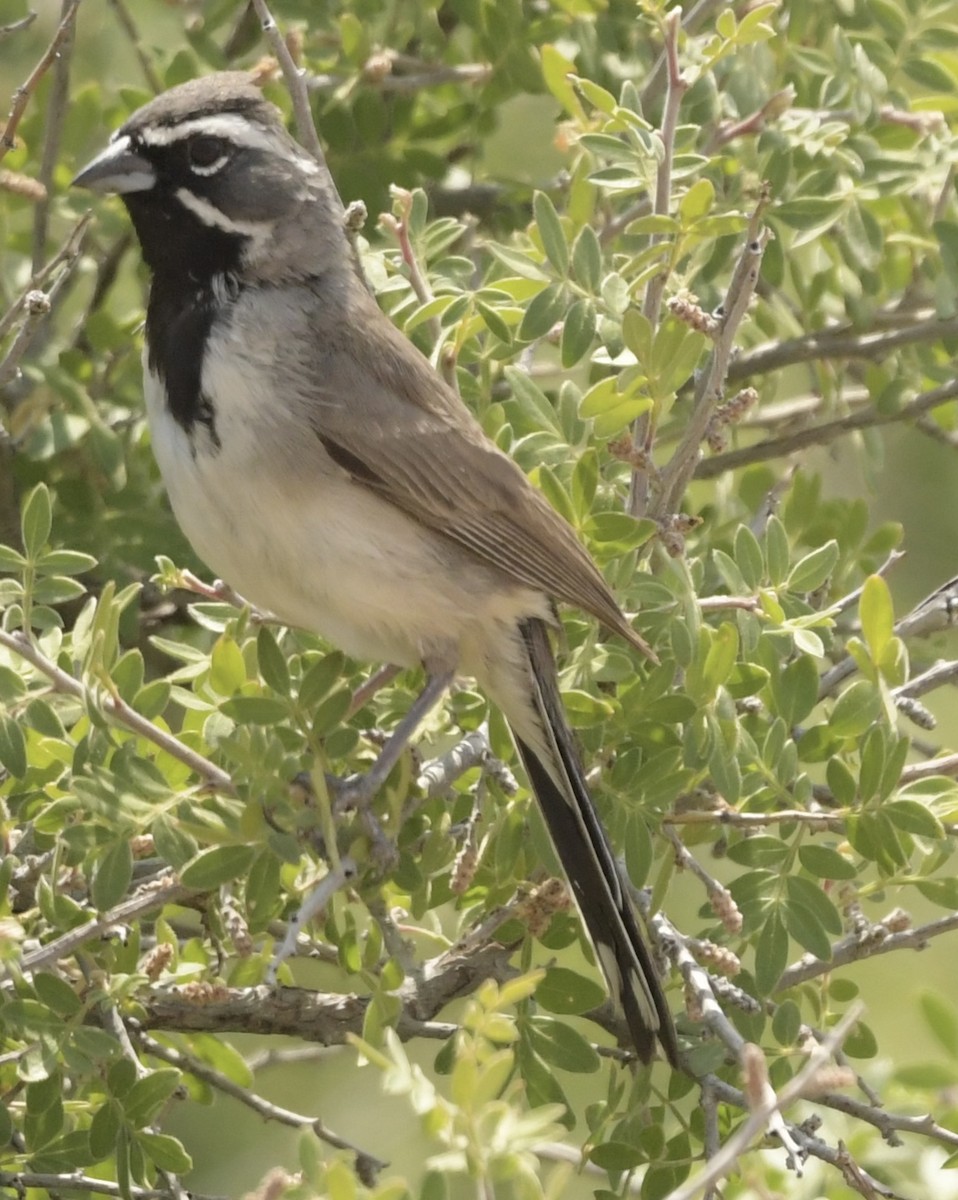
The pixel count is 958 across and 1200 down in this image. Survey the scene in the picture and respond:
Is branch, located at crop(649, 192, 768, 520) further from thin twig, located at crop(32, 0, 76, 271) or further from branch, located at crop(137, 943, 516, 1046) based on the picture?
thin twig, located at crop(32, 0, 76, 271)

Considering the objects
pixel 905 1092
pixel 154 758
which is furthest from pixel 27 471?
pixel 905 1092

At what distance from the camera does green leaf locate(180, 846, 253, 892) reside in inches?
97.5

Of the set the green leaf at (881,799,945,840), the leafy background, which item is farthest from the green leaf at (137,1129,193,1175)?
the green leaf at (881,799,945,840)

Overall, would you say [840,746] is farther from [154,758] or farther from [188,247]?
[188,247]

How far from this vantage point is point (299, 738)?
8.87 feet

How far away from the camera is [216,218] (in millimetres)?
3455

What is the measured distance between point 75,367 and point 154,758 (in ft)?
4.01

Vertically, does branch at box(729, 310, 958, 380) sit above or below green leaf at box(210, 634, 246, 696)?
above

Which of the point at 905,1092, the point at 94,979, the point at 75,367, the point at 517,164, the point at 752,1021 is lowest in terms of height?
the point at 905,1092

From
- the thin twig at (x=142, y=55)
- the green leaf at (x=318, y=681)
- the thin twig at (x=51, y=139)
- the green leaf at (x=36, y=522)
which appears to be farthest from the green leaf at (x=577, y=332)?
the thin twig at (x=142, y=55)

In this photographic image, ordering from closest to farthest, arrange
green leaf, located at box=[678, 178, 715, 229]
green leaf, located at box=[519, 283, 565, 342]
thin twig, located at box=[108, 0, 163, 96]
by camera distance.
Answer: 1. green leaf, located at box=[678, 178, 715, 229]
2. green leaf, located at box=[519, 283, 565, 342]
3. thin twig, located at box=[108, 0, 163, 96]

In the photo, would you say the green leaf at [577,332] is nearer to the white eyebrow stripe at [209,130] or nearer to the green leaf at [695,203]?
the green leaf at [695,203]

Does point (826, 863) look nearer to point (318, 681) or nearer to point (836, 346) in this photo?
point (318, 681)

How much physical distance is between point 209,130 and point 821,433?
1432 mm
